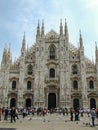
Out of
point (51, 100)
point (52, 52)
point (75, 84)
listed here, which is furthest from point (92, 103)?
point (52, 52)

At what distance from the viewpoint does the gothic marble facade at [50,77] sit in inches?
1553

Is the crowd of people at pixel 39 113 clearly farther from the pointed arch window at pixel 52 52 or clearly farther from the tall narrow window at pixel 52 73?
the pointed arch window at pixel 52 52

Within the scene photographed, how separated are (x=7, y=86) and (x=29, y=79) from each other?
4.45m

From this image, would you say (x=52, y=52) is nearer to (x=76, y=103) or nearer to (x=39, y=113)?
(x=76, y=103)

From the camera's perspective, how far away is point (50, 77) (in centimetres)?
4119

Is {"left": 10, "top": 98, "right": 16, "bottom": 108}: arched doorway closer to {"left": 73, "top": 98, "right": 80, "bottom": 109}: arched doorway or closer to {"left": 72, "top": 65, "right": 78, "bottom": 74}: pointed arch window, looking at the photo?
{"left": 73, "top": 98, "right": 80, "bottom": 109}: arched doorway

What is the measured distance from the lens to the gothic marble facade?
3944 centimetres

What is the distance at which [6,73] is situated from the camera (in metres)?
41.1

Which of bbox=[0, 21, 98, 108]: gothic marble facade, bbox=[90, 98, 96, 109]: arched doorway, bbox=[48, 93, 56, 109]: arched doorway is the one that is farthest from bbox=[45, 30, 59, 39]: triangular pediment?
bbox=[90, 98, 96, 109]: arched doorway

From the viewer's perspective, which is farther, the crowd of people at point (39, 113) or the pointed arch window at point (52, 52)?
the pointed arch window at point (52, 52)

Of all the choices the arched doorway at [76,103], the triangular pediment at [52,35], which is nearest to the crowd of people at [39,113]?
the arched doorway at [76,103]

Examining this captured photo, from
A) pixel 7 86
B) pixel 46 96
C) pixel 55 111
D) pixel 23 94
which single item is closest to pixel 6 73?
pixel 7 86

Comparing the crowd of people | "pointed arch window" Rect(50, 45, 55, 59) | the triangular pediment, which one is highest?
the triangular pediment

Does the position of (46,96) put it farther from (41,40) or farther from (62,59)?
(41,40)
